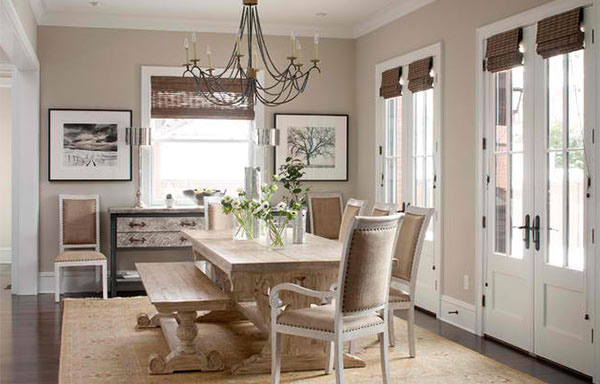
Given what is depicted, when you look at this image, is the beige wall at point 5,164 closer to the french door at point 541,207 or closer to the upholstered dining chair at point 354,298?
the french door at point 541,207

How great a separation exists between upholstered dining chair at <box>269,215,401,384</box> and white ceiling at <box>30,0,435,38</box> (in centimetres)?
343

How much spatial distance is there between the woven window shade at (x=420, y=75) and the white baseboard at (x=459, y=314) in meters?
1.86

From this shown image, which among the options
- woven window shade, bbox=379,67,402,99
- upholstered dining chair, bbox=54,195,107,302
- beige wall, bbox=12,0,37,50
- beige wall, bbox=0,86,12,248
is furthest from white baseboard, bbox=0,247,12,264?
woven window shade, bbox=379,67,402,99

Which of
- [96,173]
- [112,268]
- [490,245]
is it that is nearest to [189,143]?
[96,173]

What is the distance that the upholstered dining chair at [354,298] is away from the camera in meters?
3.72

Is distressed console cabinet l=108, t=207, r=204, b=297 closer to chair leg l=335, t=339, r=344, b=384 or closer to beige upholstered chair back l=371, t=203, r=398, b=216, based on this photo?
beige upholstered chair back l=371, t=203, r=398, b=216

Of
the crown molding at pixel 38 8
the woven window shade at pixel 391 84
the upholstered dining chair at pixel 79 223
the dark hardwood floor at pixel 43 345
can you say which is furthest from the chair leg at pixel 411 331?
the crown molding at pixel 38 8

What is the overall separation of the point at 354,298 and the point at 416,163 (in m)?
3.22

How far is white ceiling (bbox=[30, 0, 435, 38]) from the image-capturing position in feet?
23.0

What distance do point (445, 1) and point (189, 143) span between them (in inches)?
126

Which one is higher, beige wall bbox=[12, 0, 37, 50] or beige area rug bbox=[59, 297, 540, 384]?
beige wall bbox=[12, 0, 37, 50]

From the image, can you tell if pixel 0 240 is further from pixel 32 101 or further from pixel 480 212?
pixel 480 212

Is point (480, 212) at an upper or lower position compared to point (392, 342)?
upper

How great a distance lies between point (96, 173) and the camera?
7.63 m
